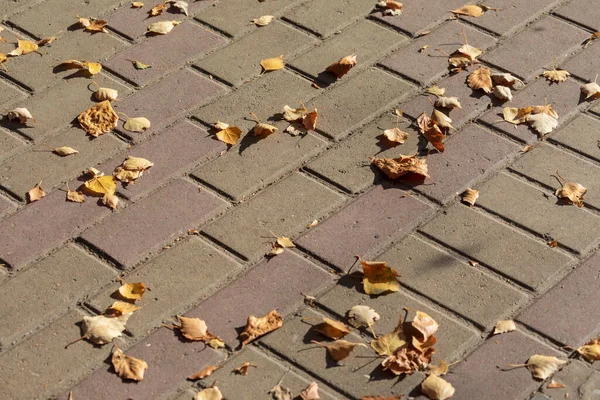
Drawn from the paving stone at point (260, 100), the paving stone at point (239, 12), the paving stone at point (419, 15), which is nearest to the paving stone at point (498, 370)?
the paving stone at point (260, 100)

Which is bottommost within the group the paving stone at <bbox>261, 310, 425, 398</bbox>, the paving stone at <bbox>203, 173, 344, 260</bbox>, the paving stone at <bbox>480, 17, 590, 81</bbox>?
the paving stone at <bbox>261, 310, 425, 398</bbox>

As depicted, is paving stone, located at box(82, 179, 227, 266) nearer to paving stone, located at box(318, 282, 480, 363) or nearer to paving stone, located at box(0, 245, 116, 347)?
paving stone, located at box(0, 245, 116, 347)

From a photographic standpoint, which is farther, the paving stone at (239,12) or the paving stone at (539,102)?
the paving stone at (239,12)

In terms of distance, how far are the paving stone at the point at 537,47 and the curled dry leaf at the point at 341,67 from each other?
605mm

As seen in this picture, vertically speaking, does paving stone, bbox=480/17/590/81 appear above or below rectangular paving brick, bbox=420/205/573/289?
above

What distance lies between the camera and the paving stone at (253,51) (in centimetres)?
432

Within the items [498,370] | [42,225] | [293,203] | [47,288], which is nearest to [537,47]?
[293,203]

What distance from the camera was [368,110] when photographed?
162 inches

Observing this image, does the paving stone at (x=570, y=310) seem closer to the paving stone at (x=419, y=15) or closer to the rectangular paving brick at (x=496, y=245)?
the rectangular paving brick at (x=496, y=245)

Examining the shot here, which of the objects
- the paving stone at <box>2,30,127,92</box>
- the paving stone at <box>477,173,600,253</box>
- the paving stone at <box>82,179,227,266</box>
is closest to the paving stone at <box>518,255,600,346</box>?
the paving stone at <box>477,173,600,253</box>

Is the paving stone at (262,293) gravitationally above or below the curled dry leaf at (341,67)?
below

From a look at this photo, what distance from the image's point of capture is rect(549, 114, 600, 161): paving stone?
3.94 m

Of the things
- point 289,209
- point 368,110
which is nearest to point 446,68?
point 368,110

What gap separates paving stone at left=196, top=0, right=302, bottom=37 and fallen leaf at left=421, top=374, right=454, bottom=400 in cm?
215
